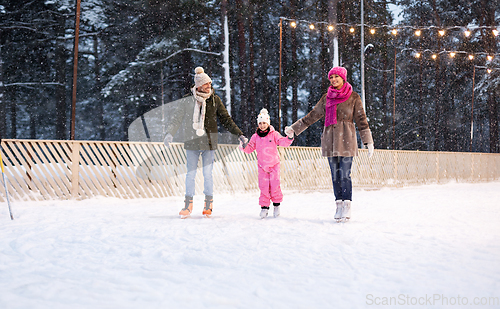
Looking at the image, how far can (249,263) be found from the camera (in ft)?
7.94

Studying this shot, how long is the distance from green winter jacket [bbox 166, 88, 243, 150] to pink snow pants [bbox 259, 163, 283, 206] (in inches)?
23.3

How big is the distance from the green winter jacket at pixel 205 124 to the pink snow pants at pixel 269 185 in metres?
0.59

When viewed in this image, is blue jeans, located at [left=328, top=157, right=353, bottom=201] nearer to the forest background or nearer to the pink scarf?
Answer: the pink scarf

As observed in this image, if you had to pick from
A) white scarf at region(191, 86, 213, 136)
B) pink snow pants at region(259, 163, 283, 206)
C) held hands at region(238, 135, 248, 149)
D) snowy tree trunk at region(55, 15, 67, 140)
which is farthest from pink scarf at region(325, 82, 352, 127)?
snowy tree trunk at region(55, 15, 67, 140)

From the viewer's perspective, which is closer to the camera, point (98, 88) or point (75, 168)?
point (75, 168)

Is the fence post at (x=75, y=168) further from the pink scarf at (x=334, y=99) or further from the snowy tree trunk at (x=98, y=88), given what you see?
the snowy tree trunk at (x=98, y=88)

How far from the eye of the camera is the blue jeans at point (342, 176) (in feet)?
13.5

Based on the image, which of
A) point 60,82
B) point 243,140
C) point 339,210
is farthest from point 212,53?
point 339,210

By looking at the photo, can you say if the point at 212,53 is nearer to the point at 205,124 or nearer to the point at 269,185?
the point at 205,124

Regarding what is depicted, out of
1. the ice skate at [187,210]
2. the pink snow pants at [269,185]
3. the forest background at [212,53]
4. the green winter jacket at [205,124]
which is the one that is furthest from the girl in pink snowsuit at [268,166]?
the forest background at [212,53]

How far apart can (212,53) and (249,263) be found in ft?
40.5

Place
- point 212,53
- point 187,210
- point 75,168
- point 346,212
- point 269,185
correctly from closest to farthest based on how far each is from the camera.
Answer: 1. point 346,212
2. point 187,210
3. point 269,185
4. point 75,168
5. point 212,53

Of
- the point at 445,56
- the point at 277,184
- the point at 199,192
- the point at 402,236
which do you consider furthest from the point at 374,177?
the point at 445,56

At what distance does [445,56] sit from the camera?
27141mm
